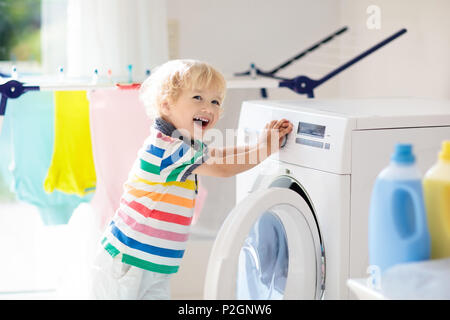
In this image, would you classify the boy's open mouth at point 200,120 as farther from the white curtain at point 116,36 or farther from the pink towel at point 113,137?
the white curtain at point 116,36

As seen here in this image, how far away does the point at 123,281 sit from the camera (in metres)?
1.83

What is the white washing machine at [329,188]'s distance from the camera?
162cm

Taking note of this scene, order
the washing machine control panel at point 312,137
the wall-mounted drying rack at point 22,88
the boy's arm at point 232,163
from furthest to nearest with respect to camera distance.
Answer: the wall-mounted drying rack at point 22,88, the boy's arm at point 232,163, the washing machine control panel at point 312,137

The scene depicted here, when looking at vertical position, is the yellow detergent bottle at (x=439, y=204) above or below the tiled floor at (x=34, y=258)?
above

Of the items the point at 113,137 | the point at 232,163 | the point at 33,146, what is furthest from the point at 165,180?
the point at 33,146

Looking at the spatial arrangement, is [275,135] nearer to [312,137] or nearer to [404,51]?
[312,137]

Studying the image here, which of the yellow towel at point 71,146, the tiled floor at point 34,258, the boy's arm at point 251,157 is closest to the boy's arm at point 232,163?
the boy's arm at point 251,157

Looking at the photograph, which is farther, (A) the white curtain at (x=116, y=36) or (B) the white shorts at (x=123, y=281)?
(A) the white curtain at (x=116, y=36)

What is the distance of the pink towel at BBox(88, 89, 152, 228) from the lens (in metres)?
2.26

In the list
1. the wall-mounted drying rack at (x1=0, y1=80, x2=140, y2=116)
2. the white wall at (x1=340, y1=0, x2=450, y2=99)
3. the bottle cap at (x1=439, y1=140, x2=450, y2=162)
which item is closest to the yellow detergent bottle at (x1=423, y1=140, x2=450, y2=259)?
the bottle cap at (x1=439, y1=140, x2=450, y2=162)

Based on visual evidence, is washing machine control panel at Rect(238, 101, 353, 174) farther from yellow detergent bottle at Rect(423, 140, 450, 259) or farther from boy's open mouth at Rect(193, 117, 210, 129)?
yellow detergent bottle at Rect(423, 140, 450, 259)

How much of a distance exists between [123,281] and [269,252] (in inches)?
16.3
